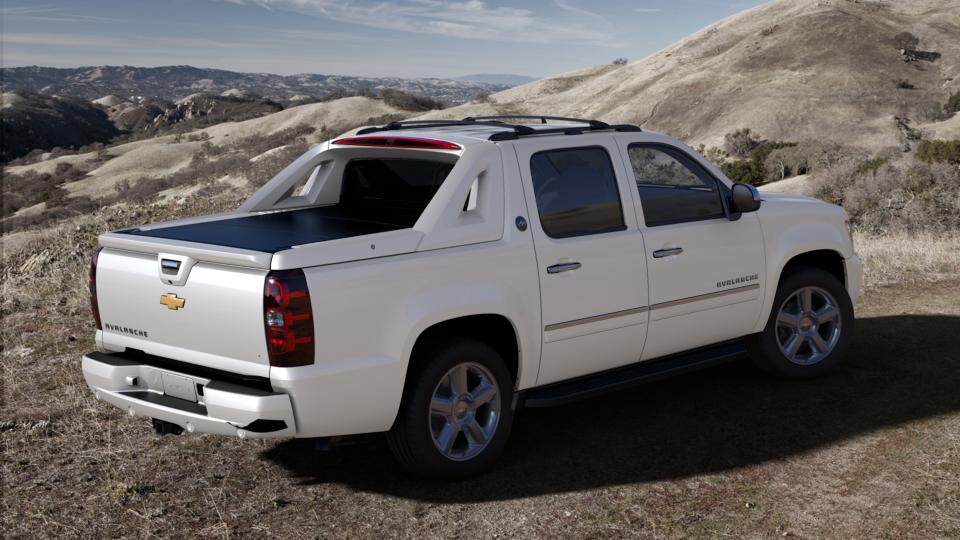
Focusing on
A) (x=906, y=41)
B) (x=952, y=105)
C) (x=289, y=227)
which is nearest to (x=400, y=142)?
(x=289, y=227)

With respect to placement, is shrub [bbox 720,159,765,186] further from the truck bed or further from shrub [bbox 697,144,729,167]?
the truck bed

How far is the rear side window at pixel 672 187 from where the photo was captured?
19.0 ft

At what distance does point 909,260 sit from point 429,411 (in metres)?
8.12

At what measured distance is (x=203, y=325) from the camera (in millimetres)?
4430

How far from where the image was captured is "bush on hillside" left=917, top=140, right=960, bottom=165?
76.9 feet

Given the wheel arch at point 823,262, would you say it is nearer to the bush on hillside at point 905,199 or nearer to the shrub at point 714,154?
the bush on hillside at point 905,199

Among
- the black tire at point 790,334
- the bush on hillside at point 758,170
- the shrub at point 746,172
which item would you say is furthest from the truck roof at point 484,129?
the shrub at point 746,172

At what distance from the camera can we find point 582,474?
5.06 metres

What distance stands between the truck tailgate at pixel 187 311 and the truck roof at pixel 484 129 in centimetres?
153

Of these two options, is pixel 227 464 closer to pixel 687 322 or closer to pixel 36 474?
pixel 36 474

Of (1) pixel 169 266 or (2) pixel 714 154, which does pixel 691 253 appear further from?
(2) pixel 714 154

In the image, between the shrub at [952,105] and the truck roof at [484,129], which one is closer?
the truck roof at [484,129]

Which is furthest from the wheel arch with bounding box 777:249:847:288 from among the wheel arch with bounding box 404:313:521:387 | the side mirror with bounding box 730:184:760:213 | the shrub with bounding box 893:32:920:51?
the shrub with bounding box 893:32:920:51

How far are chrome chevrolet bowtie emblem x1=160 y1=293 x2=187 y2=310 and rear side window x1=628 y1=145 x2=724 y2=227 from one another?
2.69 m
